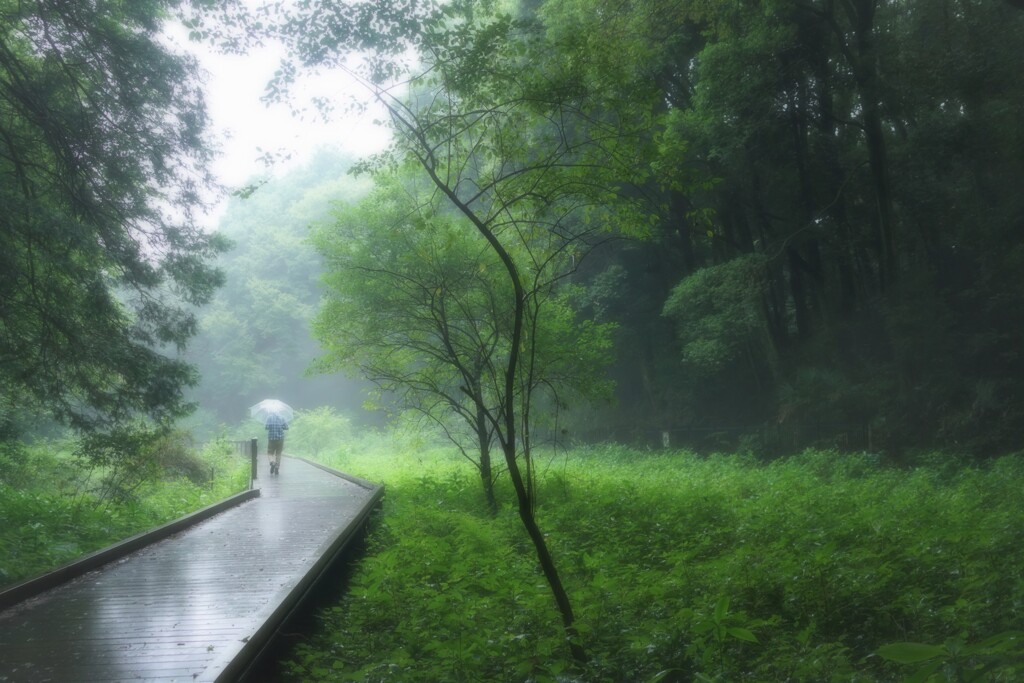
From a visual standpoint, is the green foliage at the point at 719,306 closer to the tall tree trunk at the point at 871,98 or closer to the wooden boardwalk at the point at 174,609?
the tall tree trunk at the point at 871,98

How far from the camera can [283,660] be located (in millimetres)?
6359

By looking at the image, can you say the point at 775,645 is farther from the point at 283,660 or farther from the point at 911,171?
the point at 911,171

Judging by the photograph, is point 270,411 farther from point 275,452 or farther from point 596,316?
point 596,316

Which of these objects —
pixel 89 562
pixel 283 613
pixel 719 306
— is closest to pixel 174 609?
pixel 283 613

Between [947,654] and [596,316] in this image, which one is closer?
[947,654]

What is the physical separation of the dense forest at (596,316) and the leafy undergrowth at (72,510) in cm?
16

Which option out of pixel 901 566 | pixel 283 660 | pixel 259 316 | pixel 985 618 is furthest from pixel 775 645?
pixel 259 316

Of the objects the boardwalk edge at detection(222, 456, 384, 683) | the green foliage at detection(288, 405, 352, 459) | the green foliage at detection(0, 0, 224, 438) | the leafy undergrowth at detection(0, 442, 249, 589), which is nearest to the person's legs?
the leafy undergrowth at detection(0, 442, 249, 589)

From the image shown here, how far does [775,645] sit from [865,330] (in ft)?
50.9

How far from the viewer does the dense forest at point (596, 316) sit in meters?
6.44

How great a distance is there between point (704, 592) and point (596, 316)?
2068 centimetres

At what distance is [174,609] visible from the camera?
22.3 ft

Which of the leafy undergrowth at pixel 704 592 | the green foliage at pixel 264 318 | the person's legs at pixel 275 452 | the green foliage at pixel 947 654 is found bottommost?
the green foliage at pixel 947 654

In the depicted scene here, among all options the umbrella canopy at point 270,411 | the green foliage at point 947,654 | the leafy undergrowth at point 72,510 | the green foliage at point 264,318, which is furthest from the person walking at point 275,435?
the green foliage at point 264,318
